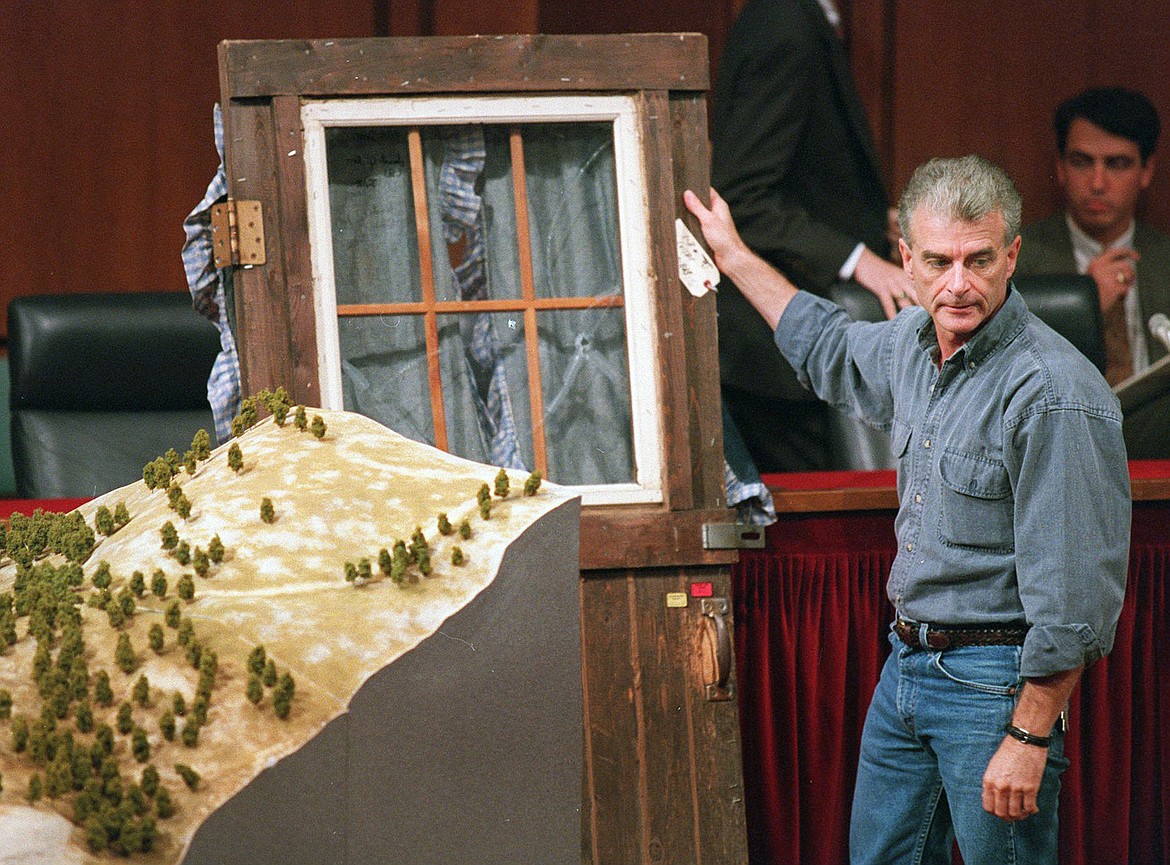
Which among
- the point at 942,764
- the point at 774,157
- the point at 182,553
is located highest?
the point at 774,157

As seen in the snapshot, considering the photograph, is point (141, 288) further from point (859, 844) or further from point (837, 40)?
point (859, 844)

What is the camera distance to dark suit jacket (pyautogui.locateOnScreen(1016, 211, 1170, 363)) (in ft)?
11.9

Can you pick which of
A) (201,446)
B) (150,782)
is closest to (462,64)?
(201,446)

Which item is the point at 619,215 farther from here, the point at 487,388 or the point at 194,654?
the point at 194,654

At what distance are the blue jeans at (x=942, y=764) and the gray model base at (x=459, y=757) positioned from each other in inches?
19.9

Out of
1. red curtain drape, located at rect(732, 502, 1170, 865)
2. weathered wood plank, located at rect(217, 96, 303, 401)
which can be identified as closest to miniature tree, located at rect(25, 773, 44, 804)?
weathered wood plank, located at rect(217, 96, 303, 401)

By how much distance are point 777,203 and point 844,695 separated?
113 centimetres

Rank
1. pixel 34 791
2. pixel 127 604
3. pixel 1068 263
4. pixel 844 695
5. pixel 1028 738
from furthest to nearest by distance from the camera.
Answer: pixel 1068 263 → pixel 844 695 → pixel 1028 738 → pixel 127 604 → pixel 34 791

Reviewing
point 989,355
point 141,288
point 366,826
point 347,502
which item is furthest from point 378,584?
point 141,288

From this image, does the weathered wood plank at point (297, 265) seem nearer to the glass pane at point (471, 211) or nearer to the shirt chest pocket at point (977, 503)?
the glass pane at point (471, 211)

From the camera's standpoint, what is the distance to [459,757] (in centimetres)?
129

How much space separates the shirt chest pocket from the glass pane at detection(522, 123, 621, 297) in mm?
608

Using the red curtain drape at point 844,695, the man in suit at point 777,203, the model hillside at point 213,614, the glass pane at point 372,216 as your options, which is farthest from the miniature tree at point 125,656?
the man in suit at point 777,203

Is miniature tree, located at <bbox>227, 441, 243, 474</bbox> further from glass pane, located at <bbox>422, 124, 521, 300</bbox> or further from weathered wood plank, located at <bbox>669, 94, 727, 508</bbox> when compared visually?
weathered wood plank, located at <bbox>669, 94, 727, 508</bbox>
